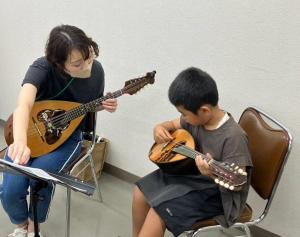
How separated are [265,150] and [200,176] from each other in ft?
0.95

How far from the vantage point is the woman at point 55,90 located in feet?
5.18

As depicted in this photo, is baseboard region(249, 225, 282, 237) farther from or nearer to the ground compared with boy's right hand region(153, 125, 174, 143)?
nearer to the ground

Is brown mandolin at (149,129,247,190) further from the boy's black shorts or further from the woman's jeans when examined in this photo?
the woman's jeans

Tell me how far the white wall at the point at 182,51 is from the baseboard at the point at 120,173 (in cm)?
5

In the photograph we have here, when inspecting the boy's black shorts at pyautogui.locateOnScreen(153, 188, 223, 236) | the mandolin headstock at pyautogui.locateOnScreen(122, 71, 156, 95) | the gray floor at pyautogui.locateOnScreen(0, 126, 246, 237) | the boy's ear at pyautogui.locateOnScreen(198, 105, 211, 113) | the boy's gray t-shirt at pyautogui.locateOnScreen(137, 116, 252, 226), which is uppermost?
the boy's ear at pyautogui.locateOnScreen(198, 105, 211, 113)

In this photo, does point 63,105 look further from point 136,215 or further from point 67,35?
point 136,215

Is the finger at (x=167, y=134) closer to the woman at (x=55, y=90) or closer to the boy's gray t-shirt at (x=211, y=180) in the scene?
the boy's gray t-shirt at (x=211, y=180)

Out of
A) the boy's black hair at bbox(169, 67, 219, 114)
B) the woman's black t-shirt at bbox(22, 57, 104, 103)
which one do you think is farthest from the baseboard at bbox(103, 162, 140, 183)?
the boy's black hair at bbox(169, 67, 219, 114)

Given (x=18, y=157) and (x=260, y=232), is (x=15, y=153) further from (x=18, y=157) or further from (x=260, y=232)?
(x=260, y=232)

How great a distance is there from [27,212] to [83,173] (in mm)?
548

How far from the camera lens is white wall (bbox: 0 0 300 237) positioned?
5.38 ft

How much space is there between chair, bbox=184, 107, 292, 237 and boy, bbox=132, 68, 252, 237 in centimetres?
6

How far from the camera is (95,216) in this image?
7.14ft

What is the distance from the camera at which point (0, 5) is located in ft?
8.73
